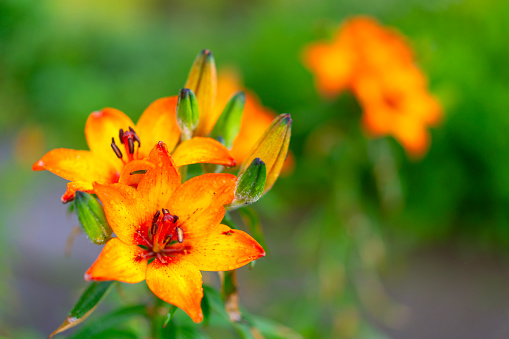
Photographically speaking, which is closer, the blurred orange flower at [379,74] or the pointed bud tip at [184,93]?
the pointed bud tip at [184,93]

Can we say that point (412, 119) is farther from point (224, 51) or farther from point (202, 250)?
point (224, 51)

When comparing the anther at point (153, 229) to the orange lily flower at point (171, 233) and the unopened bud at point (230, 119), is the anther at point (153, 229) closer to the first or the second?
the orange lily flower at point (171, 233)

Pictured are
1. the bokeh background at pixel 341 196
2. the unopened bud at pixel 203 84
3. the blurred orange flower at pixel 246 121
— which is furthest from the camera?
the bokeh background at pixel 341 196

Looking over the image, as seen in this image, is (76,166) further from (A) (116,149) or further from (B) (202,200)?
(B) (202,200)

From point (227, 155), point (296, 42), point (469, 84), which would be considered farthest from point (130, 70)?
point (227, 155)

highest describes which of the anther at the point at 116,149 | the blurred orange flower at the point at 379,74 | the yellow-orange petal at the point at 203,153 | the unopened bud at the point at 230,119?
the blurred orange flower at the point at 379,74

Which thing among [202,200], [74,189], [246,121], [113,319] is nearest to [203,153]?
[202,200]

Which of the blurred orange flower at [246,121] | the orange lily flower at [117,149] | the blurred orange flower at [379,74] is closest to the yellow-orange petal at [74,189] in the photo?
the orange lily flower at [117,149]
